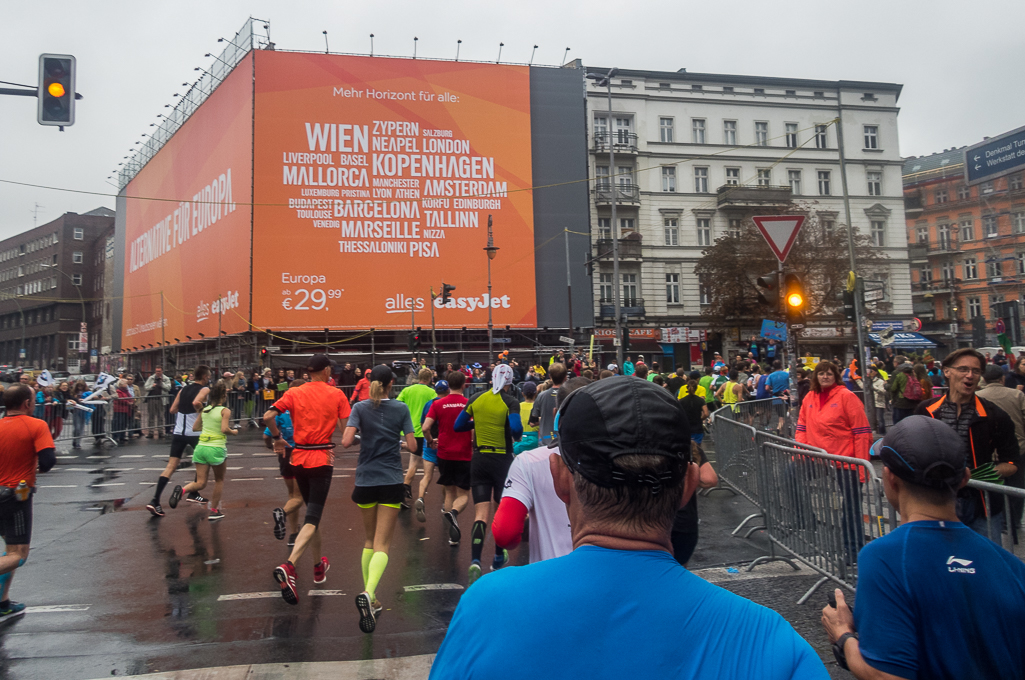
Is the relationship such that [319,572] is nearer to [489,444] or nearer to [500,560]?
[500,560]

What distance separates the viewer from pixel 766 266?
3619 centimetres

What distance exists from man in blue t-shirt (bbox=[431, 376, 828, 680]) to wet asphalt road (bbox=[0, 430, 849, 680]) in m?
3.82

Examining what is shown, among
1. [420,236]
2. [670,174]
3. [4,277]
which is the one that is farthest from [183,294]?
[4,277]

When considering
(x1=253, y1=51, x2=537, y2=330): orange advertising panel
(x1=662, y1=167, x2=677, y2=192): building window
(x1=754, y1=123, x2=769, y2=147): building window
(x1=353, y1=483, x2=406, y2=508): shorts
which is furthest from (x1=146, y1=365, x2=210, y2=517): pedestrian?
(x1=754, y1=123, x2=769, y2=147): building window

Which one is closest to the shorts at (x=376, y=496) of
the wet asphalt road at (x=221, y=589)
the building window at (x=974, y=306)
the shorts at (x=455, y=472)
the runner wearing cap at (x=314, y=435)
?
the runner wearing cap at (x=314, y=435)

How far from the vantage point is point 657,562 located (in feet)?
3.84

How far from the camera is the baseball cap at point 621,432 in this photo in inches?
49.0

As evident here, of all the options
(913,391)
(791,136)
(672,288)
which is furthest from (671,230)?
(913,391)

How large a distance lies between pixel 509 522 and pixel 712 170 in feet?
139

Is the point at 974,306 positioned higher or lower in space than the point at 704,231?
lower

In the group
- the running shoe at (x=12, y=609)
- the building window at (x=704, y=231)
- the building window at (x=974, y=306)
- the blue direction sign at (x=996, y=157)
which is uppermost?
the building window at (x=704, y=231)

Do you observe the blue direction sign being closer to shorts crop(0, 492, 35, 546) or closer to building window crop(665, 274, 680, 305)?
shorts crop(0, 492, 35, 546)

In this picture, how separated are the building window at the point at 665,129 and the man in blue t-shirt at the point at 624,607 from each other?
43289mm

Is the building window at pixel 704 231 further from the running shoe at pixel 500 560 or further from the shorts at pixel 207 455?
the running shoe at pixel 500 560
